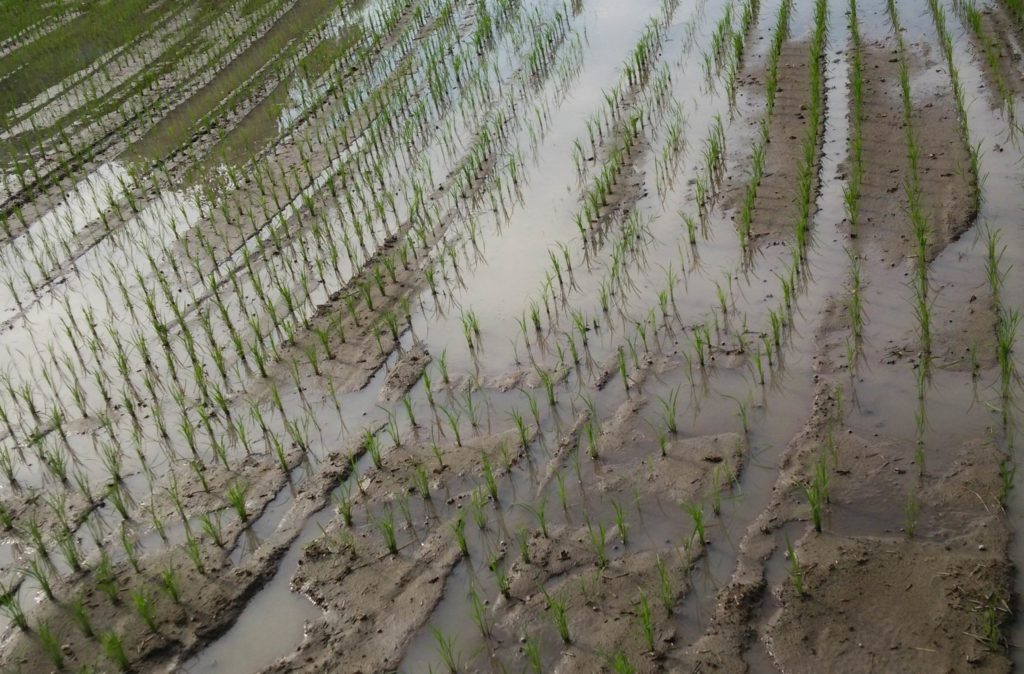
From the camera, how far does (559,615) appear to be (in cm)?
268

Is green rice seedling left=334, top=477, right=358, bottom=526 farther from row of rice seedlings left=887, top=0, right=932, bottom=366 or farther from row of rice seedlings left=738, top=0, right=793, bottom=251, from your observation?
row of rice seedlings left=738, top=0, right=793, bottom=251

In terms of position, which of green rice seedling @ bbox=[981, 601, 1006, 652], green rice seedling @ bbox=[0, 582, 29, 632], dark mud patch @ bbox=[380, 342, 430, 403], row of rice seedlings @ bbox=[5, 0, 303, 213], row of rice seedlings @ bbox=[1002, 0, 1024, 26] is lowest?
green rice seedling @ bbox=[981, 601, 1006, 652]

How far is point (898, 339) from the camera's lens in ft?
12.3

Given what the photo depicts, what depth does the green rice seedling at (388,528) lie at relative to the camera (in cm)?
314

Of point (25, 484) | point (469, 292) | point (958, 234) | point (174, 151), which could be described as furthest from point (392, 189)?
point (958, 234)

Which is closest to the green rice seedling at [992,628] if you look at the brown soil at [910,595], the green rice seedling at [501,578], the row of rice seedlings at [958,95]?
the brown soil at [910,595]

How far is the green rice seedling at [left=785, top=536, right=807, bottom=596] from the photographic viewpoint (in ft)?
8.86

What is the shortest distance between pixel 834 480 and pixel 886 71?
426 cm

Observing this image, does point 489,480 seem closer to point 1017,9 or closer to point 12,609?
point 12,609

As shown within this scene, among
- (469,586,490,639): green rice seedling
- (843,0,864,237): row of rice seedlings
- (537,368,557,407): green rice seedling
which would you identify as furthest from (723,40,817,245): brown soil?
(469,586,490,639): green rice seedling

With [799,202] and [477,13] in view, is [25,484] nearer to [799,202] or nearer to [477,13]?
[799,202]

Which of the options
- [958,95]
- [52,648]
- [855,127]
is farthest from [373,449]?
[958,95]

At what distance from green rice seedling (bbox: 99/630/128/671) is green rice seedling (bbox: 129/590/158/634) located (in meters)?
0.10

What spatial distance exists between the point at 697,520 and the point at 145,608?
186cm
